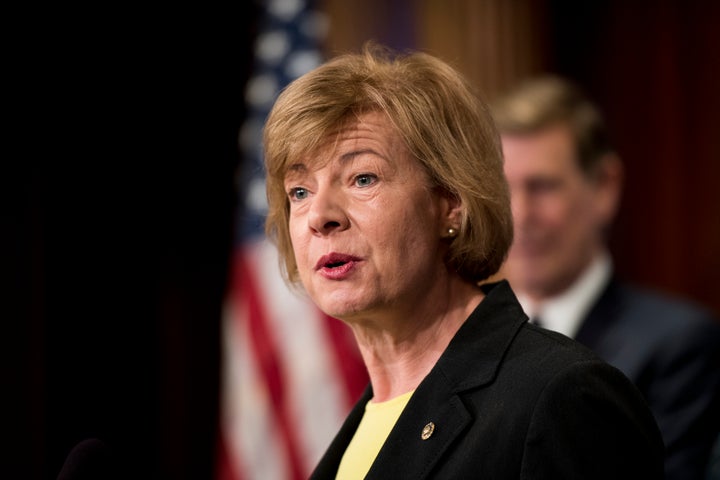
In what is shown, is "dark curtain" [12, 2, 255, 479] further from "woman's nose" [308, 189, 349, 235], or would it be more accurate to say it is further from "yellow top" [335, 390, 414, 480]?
"woman's nose" [308, 189, 349, 235]

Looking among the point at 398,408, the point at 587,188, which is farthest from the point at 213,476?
the point at 398,408

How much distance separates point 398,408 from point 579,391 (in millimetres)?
415

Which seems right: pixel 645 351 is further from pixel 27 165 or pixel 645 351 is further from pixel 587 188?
pixel 27 165

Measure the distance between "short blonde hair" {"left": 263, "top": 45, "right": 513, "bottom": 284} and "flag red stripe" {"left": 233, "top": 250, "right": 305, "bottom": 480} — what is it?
240 centimetres

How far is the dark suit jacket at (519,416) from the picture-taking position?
144cm

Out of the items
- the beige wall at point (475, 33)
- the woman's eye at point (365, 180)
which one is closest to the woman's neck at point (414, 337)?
the woman's eye at point (365, 180)

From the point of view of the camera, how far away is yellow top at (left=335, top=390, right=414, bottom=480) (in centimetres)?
177

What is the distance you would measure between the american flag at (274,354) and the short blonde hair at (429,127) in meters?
2.25

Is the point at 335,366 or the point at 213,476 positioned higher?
the point at 335,366

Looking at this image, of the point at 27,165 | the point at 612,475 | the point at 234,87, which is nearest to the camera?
the point at 612,475

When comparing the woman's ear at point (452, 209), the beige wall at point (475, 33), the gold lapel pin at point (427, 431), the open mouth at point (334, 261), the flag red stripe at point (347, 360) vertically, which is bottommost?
the flag red stripe at point (347, 360)

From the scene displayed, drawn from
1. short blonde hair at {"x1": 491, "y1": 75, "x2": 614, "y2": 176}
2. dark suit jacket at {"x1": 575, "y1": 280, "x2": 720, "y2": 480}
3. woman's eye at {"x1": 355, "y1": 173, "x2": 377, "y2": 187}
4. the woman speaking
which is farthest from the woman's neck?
short blonde hair at {"x1": 491, "y1": 75, "x2": 614, "y2": 176}

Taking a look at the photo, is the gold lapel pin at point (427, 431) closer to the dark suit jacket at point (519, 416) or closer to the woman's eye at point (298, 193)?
the dark suit jacket at point (519, 416)

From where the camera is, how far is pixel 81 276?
4320mm
